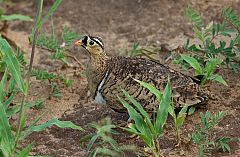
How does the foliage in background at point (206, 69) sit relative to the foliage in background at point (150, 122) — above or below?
above

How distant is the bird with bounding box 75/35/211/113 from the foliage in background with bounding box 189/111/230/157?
398 millimetres

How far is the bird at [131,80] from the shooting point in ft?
16.8

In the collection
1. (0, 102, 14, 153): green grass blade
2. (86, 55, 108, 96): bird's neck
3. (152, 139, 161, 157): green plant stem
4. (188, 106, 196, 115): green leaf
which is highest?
(86, 55, 108, 96): bird's neck

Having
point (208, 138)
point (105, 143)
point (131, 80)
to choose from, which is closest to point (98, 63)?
point (131, 80)

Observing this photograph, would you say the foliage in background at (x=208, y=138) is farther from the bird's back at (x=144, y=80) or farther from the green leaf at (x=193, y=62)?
the green leaf at (x=193, y=62)

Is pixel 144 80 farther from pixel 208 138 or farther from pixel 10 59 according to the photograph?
pixel 10 59

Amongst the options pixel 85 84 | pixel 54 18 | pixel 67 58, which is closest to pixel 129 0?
pixel 54 18

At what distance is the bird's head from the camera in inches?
211

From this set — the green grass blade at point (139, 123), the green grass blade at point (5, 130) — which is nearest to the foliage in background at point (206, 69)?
the green grass blade at point (139, 123)

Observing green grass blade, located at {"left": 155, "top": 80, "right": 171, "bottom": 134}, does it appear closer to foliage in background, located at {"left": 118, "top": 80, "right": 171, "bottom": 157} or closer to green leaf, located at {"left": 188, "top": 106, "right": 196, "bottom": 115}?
foliage in background, located at {"left": 118, "top": 80, "right": 171, "bottom": 157}

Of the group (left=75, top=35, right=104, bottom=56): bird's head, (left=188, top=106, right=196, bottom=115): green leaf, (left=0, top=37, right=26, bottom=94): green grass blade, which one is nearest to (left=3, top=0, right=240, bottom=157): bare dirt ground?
(left=188, top=106, right=196, bottom=115): green leaf

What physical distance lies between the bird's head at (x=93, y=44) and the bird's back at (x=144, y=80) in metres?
0.15

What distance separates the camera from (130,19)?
7.48 meters

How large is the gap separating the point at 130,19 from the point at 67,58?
3.77ft
